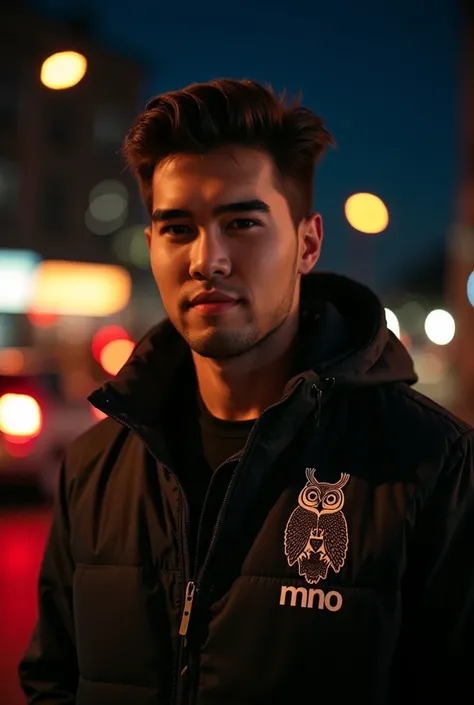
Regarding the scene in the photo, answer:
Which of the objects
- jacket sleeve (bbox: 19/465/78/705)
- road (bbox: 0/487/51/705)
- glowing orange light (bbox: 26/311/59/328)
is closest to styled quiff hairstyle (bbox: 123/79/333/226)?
jacket sleeve (bbox: 19/465/78/705)

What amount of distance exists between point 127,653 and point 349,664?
582mm

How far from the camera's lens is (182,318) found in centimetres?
258

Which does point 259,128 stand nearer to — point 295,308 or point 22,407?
point 295,308

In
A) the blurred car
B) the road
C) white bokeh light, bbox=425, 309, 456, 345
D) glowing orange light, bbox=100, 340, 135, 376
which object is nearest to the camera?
the road

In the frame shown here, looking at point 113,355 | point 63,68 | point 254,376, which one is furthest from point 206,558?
point 113,355

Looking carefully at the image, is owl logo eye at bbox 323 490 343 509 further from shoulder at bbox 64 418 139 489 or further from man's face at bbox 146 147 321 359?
shoulder at bbox 64 418 139 489

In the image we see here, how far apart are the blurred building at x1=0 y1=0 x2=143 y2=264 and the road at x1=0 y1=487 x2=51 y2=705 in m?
31.6

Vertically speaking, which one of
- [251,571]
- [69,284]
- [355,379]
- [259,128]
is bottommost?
[251,571]

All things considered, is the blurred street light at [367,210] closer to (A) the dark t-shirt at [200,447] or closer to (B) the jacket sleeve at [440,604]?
(A) the dark t-shirt at [200,447]

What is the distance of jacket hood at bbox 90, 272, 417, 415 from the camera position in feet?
8.21

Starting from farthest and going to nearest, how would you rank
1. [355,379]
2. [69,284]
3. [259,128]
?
[69,284]
[259,128]
[355,379]

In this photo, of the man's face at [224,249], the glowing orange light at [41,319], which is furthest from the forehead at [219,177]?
the glowing orange light at [41,319]

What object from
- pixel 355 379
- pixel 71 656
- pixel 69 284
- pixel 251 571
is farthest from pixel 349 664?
pixel 69 284

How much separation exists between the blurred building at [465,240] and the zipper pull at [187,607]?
31516 millimetres
